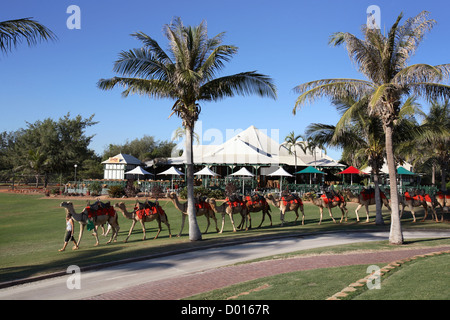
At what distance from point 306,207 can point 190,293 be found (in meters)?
21.2

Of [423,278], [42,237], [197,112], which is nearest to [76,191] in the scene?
[42,237]

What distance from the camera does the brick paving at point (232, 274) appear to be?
8.09 m

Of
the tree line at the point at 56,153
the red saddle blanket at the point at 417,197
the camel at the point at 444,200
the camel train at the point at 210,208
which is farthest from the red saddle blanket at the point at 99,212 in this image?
→ the tree line at the point at 56,153

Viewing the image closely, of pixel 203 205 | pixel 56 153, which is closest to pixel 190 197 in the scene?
pixel 203 205

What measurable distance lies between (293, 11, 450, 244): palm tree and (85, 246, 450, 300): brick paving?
130 inches

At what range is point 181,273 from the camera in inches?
400

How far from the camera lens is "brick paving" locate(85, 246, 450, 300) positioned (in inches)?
319

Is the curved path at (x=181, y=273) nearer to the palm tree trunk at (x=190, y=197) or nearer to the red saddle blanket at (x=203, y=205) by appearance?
the palm tree trunk at (x=190, y=197)

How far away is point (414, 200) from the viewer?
21.9 metres

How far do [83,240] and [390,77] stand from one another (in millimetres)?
14486

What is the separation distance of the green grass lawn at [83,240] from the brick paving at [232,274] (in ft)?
10.3

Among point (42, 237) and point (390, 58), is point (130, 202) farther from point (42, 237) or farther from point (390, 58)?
point (390, 58)

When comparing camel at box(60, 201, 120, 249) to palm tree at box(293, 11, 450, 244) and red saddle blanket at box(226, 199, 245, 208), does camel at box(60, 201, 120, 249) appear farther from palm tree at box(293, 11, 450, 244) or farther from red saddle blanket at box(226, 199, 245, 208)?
palm tree at box(293, 11, 450, 244)

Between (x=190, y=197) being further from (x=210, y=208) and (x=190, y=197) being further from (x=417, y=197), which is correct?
(x=417, y=197)
